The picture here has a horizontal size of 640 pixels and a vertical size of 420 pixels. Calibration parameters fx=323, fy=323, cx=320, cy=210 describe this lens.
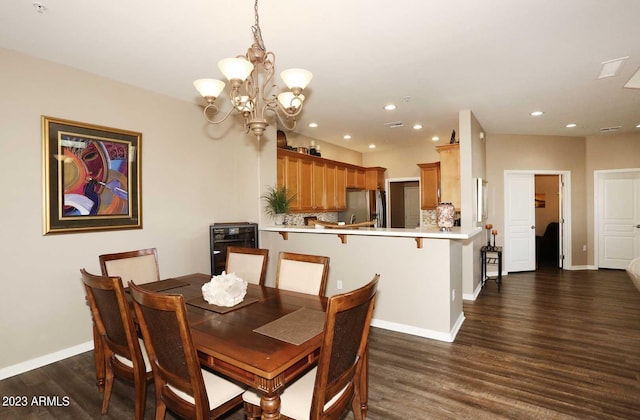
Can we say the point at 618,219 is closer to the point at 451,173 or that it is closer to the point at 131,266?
the point at 451,173

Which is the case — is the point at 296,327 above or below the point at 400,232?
below

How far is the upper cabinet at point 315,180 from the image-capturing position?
5180mm

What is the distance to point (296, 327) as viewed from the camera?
172cm

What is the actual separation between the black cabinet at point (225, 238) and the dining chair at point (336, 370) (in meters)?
2.52

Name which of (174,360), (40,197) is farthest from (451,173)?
(40,197)

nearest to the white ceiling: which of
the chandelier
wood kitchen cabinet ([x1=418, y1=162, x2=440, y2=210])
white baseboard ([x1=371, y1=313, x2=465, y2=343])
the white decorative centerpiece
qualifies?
the chandelier

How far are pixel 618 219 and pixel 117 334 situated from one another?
856cm

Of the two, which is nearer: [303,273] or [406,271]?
[303,273]

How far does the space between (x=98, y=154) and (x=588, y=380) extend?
471 centimetres

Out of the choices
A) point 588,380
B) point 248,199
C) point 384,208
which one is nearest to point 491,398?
point 588,380

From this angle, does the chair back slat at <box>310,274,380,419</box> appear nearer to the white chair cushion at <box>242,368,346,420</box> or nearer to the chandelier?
the white chair cushion at <box>242,368,346,420</box>

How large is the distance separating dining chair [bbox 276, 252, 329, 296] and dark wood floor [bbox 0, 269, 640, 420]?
883 millimetres

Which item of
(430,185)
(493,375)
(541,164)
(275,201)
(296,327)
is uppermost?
(541,164)

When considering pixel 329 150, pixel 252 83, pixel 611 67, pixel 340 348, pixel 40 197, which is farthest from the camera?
pixel 329 150
